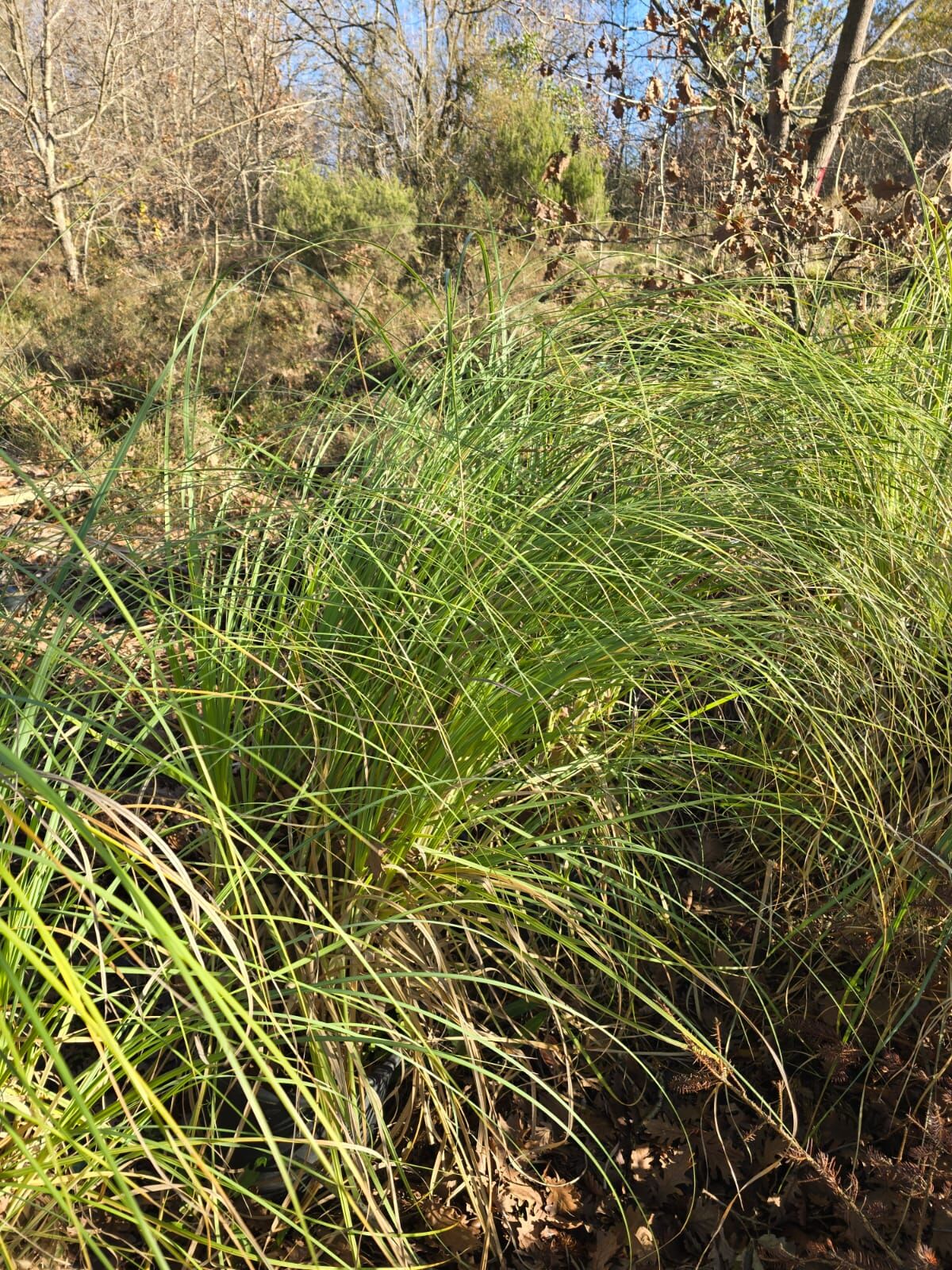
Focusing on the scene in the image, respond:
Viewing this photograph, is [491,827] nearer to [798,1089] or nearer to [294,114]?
[798,1089]

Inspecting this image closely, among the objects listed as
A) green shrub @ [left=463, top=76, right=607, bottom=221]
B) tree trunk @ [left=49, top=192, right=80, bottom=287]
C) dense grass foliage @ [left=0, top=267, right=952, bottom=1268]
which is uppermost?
green shrub @ [left=463, top=76, right=607, bottom=221]

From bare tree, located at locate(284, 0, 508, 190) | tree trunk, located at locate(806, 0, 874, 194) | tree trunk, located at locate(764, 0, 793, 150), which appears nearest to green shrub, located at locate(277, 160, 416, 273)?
bare tree, located at locate(284, 0, 508, 190)

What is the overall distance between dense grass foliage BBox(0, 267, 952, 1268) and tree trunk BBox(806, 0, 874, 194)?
321 cm

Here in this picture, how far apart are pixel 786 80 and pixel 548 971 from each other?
4.40 meters

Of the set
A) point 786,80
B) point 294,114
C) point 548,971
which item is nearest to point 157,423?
point 786,80

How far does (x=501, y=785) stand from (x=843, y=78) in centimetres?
433

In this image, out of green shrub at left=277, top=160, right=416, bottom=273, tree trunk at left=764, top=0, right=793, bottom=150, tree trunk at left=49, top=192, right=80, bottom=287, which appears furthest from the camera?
tree trunk at left=49, top=192, right=80, bottom=287

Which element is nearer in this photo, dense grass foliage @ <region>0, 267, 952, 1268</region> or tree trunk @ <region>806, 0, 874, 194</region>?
dense grass foliage @ <region>0, 267, 952, 1268</region>

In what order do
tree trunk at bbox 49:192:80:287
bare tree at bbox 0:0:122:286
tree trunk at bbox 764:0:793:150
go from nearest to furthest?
tree trunk at bbox 764:0:793:150
bare tree at bbox 0:0:122:286
tree trunk at bbox 49:192:80:287

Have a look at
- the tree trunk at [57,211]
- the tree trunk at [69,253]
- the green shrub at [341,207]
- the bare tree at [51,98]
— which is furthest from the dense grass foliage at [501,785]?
the tree trunk at [69,253]

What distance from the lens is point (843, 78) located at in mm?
4383

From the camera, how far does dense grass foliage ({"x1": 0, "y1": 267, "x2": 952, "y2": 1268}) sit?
1.34m

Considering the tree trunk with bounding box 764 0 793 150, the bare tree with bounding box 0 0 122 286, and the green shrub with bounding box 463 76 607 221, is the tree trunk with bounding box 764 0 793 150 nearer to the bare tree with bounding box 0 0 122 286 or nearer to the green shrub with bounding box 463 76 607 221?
the green shrub with bounding box 463 76 607 221

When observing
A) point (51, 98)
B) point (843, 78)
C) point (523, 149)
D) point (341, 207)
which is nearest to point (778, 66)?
point (843, 78)
